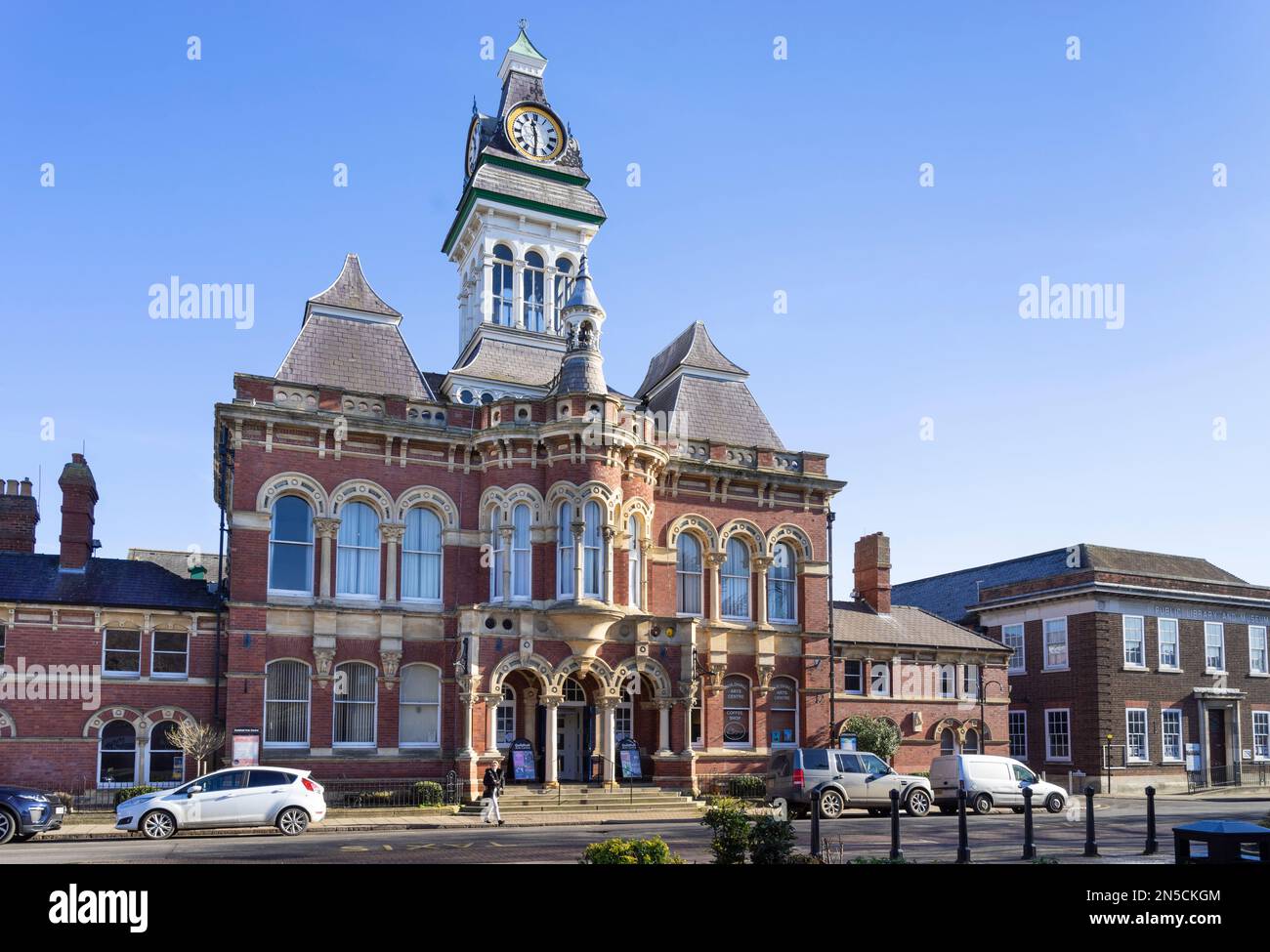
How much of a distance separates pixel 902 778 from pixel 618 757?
9.17 metres

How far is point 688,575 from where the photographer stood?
123 ft

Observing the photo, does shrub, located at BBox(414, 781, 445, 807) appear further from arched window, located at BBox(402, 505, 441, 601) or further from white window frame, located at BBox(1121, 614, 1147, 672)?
white window frame, located at BBox(1121, 614, 1147, 672)

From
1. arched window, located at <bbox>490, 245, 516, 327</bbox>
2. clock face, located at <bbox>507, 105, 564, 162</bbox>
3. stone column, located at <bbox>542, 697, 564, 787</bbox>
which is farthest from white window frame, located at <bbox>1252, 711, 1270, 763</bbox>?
clock face, located at <bbox>507, 105, 564, 162</bbox>

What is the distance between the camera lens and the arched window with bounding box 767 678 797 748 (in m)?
38.0

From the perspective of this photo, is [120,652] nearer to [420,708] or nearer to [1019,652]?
[420,708]

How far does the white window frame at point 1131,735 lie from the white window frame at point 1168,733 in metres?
0.81

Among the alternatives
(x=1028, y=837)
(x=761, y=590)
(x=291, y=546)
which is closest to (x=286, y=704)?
(x=291, y=546)

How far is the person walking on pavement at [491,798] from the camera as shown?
91.7 ft

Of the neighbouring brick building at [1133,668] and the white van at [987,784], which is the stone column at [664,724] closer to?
the white van at [987,784]

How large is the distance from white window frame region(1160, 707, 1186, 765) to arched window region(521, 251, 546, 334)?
30904 mm

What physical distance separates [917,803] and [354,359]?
21.4 meters

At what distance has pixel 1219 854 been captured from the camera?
10219 millimetres
